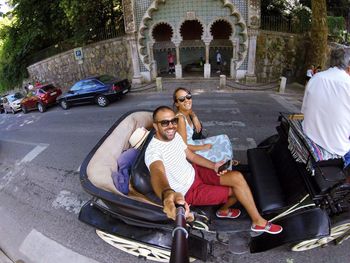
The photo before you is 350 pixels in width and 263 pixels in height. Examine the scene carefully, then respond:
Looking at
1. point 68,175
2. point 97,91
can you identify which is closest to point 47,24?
point 97,91

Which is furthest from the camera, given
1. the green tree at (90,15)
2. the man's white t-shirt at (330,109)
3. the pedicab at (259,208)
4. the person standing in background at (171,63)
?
the person standing in background at (171,63)

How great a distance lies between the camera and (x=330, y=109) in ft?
9.51

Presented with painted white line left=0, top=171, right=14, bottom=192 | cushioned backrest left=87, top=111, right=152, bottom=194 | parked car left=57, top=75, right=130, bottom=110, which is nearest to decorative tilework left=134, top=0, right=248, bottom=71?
parked car left=57, top=75, right=130, bottom=110

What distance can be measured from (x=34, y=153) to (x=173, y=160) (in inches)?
237

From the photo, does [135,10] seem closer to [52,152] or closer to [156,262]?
[52,152]

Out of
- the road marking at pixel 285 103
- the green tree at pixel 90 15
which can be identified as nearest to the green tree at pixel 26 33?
A: the green tree at pixel 90 15

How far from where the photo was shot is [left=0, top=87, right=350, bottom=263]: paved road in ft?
12.5

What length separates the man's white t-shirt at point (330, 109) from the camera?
280cm

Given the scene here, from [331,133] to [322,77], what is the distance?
610 millimetres

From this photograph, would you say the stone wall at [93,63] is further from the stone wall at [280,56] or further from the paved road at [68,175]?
the stone wall at [280,56]

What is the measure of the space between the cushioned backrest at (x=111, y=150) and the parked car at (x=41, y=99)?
12624 mm

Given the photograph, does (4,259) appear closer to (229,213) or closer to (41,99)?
(229,213)

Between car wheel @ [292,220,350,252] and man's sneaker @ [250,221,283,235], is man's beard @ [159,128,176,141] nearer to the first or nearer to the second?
man's sneaker @ [250,221,283,235]

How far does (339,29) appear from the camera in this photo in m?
15.9
